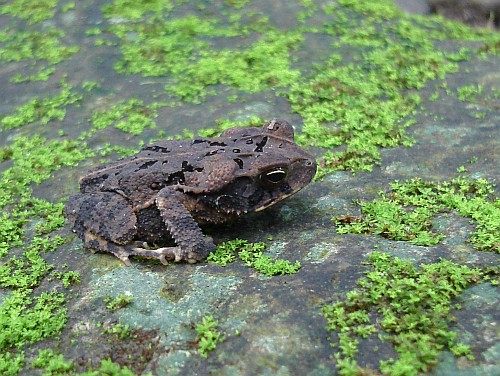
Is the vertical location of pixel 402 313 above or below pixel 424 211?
above

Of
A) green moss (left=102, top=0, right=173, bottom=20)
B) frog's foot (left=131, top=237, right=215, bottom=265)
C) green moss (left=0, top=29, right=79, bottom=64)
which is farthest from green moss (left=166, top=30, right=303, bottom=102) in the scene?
frog's foot (left=131, top=237, right=215, bottom=265)

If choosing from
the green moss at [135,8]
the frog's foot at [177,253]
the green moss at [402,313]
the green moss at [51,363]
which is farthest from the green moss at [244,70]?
the green moss at [51,363]

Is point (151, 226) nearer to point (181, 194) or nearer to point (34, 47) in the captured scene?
point (181, 194)

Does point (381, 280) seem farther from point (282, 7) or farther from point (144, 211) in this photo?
point (282, 7)

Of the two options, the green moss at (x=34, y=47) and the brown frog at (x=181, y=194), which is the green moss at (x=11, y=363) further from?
the green moss at (x=34, y=47)

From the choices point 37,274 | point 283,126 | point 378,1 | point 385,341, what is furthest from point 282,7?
point 385,341

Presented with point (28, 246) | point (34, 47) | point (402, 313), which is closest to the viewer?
point (402, 313)

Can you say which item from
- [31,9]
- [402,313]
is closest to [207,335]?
[402,313]

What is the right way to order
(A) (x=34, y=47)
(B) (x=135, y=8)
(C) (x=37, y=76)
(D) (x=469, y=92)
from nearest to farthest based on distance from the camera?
1. (D) (x=469, y=92)
2. (C) (x=37, y=76)
3. (A) (x=34, y=47)
4. (B) (x=135, y=8)
